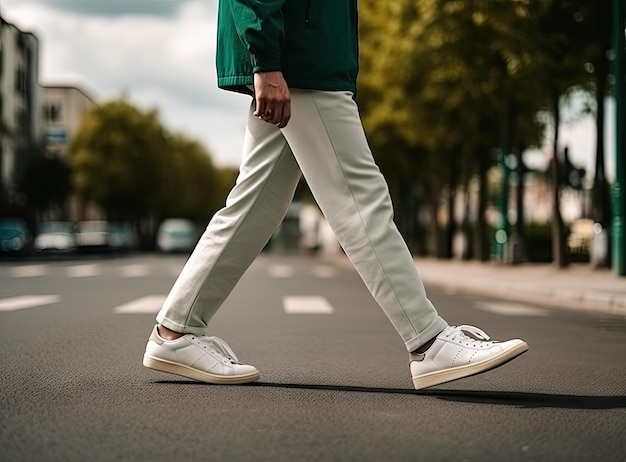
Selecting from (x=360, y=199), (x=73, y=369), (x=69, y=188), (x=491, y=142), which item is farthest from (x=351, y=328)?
(x=69, y=188)

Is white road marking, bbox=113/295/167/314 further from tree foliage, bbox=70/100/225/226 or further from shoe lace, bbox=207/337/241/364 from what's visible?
tree foliage, bbox=70/100/225/226

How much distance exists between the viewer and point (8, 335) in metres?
7.79

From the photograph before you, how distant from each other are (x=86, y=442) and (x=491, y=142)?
2865 centimetres

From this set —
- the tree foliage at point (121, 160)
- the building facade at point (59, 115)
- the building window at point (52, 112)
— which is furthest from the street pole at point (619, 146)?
the building window at point (52, 112)

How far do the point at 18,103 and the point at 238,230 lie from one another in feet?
217

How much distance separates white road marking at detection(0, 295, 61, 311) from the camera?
11.3 meters

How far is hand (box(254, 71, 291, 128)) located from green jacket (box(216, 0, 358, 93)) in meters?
0.04

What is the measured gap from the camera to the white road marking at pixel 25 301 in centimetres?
1133

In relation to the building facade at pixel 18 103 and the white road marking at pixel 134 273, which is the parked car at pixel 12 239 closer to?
the building facade at pixel 18 103

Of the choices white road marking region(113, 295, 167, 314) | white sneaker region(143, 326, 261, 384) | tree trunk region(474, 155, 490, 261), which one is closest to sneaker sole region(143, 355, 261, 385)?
white sneaker region(143, 326, 261, 384)

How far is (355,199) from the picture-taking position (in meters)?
4.82

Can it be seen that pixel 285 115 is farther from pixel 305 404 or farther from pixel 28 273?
pixel 28 273

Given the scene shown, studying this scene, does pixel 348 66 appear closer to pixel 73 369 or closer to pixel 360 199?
pixel 360 199

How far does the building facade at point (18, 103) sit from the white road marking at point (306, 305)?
46.3m
